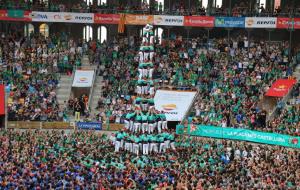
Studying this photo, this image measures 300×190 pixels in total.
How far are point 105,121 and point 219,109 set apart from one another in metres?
8.66

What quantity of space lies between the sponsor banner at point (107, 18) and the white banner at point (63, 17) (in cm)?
46

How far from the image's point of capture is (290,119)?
42.2 m

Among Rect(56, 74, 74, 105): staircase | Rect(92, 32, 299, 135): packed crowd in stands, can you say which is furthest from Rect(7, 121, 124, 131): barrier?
Rect(56, 74, 74, 105): staircase

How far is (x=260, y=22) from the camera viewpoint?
173ft

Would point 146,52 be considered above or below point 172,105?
above

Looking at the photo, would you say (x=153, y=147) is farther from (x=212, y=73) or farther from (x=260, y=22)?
(x=260, y=22)

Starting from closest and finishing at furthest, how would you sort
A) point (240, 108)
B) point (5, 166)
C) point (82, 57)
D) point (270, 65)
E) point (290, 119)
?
point (5, 166) < point (290, 119) < point (240, 108) < point (270, 65) < point (82, 57)

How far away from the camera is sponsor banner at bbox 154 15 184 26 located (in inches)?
2162

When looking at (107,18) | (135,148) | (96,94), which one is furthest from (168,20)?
(135,148)

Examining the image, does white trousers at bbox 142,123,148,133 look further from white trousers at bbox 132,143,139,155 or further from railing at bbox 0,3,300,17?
railing at bbox 0,3,300,17

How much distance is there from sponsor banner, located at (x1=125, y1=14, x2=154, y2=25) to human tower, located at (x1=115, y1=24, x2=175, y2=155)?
1653 centimetres

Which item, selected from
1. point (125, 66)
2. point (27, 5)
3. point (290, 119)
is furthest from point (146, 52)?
point (27, 5)

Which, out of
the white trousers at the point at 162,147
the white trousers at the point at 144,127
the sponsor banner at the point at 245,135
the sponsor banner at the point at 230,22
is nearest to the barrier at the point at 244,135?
the sponsor banner at the point at 245,135

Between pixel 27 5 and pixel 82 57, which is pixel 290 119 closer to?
pixel 82 57
